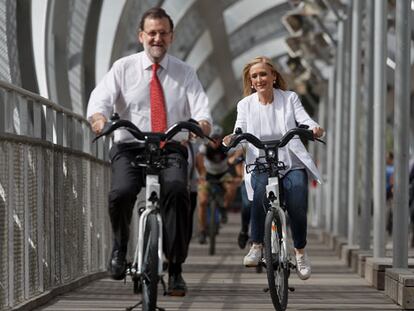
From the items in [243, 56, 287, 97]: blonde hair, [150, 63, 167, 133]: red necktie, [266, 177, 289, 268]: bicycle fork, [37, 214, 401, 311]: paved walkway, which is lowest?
[37, 214, 401, 311]: paved walkway

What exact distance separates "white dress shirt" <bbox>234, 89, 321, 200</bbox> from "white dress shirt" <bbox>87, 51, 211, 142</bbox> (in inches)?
39.8

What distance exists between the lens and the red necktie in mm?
9547

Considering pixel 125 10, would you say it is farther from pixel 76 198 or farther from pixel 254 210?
pixel 254 210

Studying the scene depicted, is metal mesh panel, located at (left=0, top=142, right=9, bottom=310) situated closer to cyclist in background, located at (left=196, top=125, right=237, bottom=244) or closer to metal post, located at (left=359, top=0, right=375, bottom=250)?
metal post, located at (left=359, top=0, right=375, bottom=250)

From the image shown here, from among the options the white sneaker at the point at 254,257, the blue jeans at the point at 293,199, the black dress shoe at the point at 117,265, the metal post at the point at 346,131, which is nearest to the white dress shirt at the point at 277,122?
the blue jeans at the point at 293,199

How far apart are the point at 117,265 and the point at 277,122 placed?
2012 millimetres

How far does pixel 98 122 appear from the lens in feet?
29.3

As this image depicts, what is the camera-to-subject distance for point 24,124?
10.5m

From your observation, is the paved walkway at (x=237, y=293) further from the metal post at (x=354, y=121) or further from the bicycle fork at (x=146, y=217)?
the bicycle fork at (x=146, y=217)

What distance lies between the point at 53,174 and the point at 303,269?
2.25 meters

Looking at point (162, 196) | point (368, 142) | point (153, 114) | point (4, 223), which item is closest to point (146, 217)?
point (162, 196)

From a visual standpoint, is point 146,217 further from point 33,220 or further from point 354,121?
point 354,121

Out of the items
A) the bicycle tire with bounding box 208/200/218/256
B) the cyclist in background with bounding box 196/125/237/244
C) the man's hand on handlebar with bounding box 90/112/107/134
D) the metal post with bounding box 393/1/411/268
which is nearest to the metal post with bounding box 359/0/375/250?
the bicycle tire with bounding box 208/200/218/256

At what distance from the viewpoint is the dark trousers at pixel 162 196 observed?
912 centimetres
